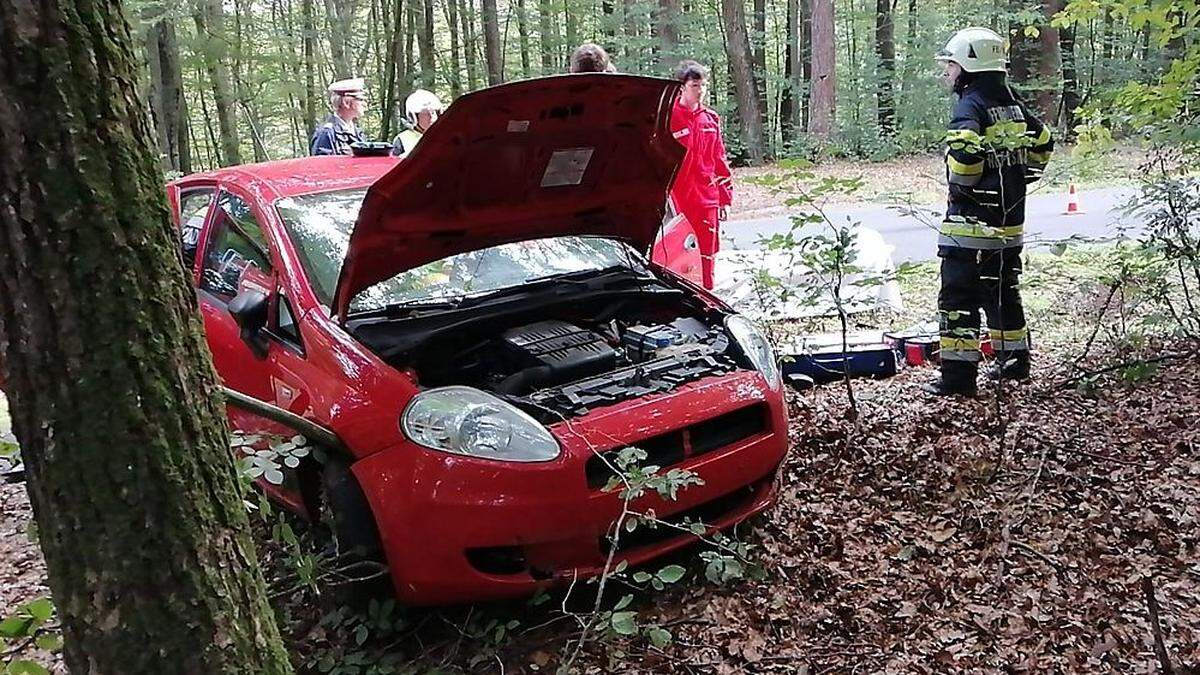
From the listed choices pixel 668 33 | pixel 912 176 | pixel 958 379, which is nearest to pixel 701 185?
pixel 958 379

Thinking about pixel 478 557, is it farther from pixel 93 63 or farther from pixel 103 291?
pixel 93 63

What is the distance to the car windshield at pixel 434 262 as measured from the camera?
3.98 meters

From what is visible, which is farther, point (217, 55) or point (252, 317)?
point (217, 55)

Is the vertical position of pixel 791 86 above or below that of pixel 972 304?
above

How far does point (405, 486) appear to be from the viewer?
3.21 m

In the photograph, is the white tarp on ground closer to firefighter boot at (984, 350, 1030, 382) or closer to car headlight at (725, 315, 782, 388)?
firefighter boot at (984, 350, 1030, 382)

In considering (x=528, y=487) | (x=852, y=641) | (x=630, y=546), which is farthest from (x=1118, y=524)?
(x=528, y=487)

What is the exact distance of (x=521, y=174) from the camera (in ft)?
12.9

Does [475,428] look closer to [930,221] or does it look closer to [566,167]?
[566,167]

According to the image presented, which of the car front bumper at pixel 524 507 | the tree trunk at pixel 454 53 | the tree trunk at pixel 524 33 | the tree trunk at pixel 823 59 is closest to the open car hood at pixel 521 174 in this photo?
the car front bumper at pixel 524 507

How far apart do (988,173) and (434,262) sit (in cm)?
315

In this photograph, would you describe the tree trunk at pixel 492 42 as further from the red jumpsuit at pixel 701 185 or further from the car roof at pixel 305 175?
the car roof at pixel 305 175

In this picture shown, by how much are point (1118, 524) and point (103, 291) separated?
12.3 feet

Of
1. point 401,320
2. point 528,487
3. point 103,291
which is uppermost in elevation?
point 103,291
